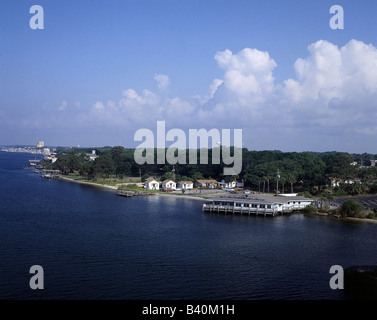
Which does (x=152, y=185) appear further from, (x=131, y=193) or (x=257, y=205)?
(x=257, y=205)

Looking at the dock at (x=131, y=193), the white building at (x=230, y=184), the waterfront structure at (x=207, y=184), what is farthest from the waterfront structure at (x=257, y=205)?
the white building at (x=230, y=184)

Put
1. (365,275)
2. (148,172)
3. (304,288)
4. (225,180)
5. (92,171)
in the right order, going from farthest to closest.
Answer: (148,172), (92,171), (225,180), (365,275), (304,288)

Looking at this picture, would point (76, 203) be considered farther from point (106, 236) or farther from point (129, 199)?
point (106, 236)

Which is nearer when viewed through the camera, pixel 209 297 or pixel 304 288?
pixel 209 297

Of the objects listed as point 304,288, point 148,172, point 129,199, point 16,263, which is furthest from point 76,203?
point 148,172

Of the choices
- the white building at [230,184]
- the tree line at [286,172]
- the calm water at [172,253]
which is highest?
the tree line at [286,172]

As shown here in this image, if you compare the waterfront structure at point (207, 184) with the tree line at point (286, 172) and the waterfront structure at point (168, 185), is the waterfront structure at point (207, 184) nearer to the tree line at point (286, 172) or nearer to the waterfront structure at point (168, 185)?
the tree line at point (286, 172)

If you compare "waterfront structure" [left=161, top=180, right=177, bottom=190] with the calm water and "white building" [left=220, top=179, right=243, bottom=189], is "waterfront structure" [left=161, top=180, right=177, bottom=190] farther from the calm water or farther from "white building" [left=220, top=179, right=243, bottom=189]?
the calm water
